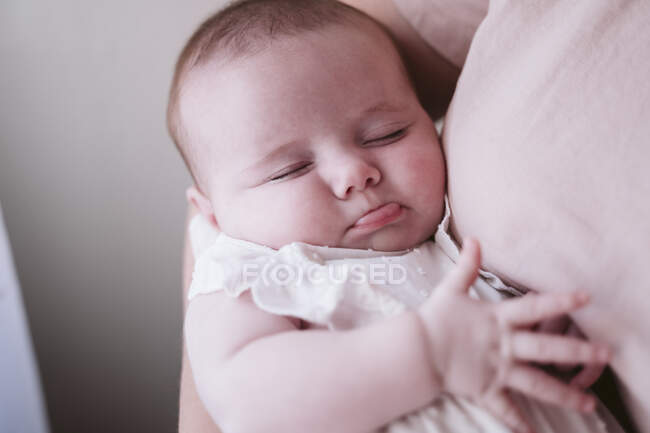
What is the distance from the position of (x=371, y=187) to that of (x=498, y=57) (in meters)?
0.22

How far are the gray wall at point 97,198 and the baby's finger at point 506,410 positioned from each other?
3.56 feet

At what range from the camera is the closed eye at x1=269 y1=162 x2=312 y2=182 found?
0.69m

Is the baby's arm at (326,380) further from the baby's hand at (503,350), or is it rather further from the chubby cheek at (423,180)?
the chubby cheek at (423,180)

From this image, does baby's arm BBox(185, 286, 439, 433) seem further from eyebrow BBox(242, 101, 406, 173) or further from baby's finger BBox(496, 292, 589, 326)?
eyebrow BBox(242, 101, 406, 173)

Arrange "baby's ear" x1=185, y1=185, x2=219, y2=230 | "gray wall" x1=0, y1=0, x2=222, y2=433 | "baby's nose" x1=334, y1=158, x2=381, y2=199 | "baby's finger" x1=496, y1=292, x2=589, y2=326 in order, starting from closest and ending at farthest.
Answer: "baby's finger" x1=496, y1=292, x2=589, y2=326 → "baby's nose" x1=334, y1=158, x2=381, y2=199 → "baby's ear" x1=185, y1=185, x2=219, y2=230 → "gray wall" x1=0, y1=0, x2=222, y2=433

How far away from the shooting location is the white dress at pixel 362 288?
1.74ft

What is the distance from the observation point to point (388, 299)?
575 millimetres

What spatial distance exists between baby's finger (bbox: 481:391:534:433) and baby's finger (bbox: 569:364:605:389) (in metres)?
0.08

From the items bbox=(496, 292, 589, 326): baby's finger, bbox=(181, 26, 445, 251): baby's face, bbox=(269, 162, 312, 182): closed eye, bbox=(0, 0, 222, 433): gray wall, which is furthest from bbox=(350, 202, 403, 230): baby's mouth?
bbox=(0, 0, 222, 433): gray wall

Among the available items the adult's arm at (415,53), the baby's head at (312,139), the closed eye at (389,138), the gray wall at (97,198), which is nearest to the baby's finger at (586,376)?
the baby's head at (312,139)

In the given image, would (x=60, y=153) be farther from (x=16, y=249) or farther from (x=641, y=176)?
(x=641, y=176)

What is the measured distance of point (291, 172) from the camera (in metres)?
0.70

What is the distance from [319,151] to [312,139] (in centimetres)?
2

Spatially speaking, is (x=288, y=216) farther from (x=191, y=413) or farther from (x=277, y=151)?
(x=191, y=413)
